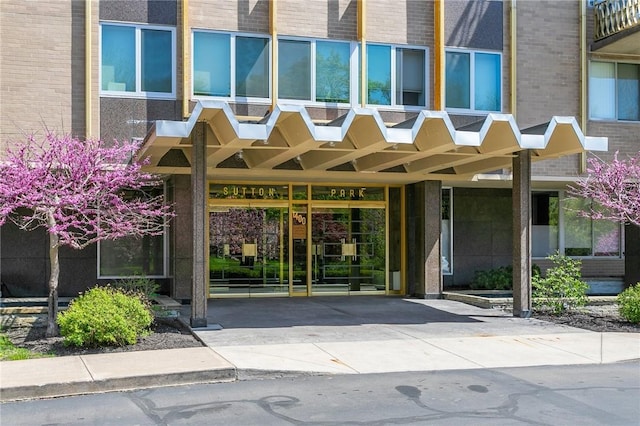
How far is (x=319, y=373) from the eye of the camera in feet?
30.0

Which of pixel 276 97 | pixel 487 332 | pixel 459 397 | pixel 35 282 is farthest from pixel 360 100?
pixel 459 397

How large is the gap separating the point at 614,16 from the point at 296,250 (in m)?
9.70

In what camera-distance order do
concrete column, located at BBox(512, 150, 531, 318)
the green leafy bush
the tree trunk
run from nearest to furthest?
the tree trunk → concrete column, located at BBox(512, 150, 531, 318) → the green leafy bush

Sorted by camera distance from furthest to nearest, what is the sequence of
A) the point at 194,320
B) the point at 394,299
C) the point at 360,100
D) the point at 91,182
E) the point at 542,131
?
the point at 394,299
the point at 360,100
the point at 542,131
the point at 194,320
the point at 91,182

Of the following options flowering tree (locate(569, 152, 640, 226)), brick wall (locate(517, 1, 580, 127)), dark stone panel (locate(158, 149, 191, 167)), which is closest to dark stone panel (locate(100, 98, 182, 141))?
dark stone panel (locate(158, 149, 191, 167))

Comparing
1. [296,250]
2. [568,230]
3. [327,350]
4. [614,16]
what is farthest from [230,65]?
[568,230]

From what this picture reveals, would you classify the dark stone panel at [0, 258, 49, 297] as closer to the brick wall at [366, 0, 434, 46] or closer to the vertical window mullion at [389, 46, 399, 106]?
the vertical window mullion at [389, 46, 399, 106]

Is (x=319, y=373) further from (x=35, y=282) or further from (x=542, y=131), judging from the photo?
(x=35, y=282)

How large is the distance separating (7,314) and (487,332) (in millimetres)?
8713

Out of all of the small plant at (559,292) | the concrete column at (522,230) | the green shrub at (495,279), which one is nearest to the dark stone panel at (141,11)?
the concrete column at (522,230)

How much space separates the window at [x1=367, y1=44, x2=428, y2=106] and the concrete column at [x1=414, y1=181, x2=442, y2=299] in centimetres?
219

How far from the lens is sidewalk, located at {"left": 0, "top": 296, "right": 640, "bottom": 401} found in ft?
28.4

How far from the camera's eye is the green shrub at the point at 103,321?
33.7 feet

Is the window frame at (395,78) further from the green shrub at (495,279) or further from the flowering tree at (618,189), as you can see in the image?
the green shrub at (495,279)
